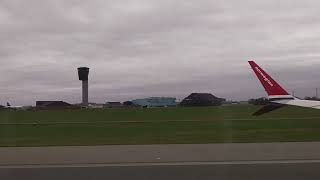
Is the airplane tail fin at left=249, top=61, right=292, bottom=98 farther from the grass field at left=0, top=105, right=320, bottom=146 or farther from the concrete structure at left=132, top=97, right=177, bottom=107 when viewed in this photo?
the concrete structure at left=132, top=97, right=177, bottom=107

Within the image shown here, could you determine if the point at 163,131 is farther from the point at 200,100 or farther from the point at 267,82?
the point at 200,100

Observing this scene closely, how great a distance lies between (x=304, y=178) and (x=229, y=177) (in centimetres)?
125

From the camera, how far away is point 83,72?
140 metres

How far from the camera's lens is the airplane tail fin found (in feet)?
114

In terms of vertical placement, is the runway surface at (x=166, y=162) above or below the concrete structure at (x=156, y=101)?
below

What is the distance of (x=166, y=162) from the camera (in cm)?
1202

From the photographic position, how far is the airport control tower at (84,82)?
13250 centimetres

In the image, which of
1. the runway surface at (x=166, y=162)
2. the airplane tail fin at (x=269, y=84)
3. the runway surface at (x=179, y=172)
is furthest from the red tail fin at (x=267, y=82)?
the runway surface at (x=179, y=172)

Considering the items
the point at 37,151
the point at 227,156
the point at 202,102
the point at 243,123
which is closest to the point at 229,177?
the point at 227,156

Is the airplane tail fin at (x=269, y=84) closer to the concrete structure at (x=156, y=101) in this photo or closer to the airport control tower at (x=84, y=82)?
the airport control tower at (x=84, y=82)

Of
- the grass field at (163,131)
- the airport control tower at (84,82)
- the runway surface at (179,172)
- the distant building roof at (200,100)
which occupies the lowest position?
the runway surface at (179,172)

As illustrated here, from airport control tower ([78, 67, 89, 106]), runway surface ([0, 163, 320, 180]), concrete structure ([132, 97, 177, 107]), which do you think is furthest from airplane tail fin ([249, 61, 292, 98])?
concrete structure ([132, 97, 177, 107])

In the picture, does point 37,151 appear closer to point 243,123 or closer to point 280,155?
point 280,155

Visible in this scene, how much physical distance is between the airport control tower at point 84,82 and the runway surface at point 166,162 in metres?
117
